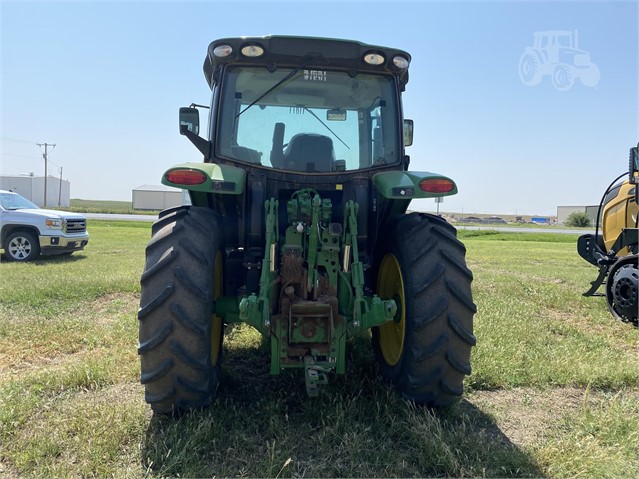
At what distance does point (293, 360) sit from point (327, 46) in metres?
2.27

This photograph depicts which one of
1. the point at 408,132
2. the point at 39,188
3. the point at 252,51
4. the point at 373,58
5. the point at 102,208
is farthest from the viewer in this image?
the point at 39,188

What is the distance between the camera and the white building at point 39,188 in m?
69.4

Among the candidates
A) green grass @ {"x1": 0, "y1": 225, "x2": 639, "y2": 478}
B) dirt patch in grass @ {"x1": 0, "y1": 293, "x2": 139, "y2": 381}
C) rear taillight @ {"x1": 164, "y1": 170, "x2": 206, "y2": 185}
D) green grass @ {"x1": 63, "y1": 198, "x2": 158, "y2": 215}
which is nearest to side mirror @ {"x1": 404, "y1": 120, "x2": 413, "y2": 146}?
green grass @ {"x1": 0, "y1": 225, "x2": 639, "y2": 478}

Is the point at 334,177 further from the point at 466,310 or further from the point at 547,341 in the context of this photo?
the point at 547,341

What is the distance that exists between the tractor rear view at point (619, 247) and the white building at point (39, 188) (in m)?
72.5

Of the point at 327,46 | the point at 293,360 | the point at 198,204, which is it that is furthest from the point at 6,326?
the point at 327,46

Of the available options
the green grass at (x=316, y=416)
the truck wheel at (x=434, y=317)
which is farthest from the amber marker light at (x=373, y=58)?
the green grass at (x=316, y=416)

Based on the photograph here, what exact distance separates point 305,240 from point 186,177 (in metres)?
0.88

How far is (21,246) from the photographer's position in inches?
449

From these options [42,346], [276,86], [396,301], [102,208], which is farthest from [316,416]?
[102,208]

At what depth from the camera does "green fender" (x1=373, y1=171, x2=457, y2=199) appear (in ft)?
10.6

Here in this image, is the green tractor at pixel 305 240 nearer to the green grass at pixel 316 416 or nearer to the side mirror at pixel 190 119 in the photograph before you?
the side mirror at pixel 190 119

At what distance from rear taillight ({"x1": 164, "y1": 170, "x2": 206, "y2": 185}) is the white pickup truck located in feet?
33.1

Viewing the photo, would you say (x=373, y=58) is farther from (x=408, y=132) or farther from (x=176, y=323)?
(x=176, y=323)
